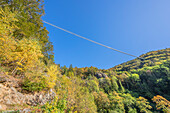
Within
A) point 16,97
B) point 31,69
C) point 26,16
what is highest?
point 26,16

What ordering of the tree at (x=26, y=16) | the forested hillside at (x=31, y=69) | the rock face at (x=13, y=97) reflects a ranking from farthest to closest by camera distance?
the tree at (x=26, y=16), the forested hillside at (x=31, y=69), the rock face at (x=13, y=97)

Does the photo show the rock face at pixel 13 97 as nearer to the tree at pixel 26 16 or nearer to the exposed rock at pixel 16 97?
the exposed rock at pixel 16 97

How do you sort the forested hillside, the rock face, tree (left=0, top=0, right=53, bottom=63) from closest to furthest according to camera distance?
1. the rock face
2. the forested hillside
3. tree (left=0, top=0, right=53, bottom=63)

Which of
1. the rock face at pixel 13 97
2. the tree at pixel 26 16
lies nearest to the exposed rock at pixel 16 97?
the rock face at pixel 13 97

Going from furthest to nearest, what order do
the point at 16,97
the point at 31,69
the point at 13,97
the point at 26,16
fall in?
the point at 26,16 < the point at 31,69 < the point at 16,97 < the point at 13,97

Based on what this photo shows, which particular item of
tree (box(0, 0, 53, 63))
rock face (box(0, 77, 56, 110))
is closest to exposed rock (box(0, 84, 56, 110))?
rock face (box(0, 77, 56, 110))

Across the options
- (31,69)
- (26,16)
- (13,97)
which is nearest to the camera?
(13,97)

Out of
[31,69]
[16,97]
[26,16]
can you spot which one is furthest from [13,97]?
[26,16]

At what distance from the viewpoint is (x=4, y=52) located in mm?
4066

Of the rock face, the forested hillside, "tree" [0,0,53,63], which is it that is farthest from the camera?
"tree" [0,0,53,63]

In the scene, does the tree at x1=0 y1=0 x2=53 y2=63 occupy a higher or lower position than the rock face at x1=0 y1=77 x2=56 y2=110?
higher

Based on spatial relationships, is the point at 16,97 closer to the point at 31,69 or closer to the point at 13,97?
the point at 13,97

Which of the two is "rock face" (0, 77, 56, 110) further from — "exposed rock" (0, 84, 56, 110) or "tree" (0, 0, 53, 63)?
"tree" (0, 0, 53, 63)

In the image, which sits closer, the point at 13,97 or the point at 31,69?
the point at 13,97
